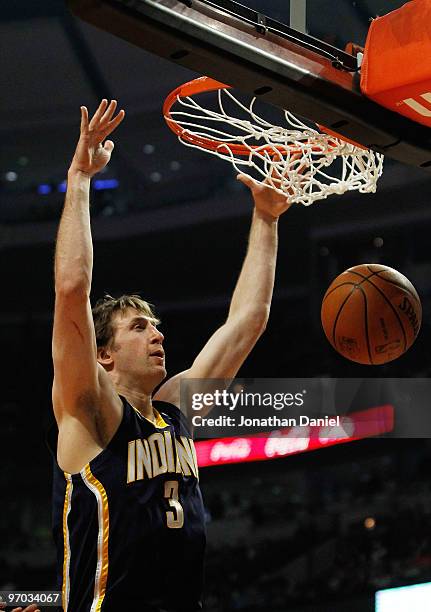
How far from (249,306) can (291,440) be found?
3.19 m

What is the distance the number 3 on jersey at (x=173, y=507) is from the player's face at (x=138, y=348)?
346mm

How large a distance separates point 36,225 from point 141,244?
69cm

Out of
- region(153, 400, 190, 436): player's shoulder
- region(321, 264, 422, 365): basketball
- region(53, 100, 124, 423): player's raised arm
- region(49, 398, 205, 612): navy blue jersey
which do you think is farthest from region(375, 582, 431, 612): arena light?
region(53, 100, 124, 423): player's raised arm

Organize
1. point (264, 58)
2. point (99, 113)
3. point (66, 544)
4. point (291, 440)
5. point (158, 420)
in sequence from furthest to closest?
point (291, 440), point (158, 420), point (66, 544), point (99, 113), point (264, 58)

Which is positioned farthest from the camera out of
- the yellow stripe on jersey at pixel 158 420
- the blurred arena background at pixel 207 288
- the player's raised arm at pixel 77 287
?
the blurred arena background at pixel 207 288

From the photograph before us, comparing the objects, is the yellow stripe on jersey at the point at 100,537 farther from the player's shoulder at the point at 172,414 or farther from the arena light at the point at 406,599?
the arena light at the point at 406,599

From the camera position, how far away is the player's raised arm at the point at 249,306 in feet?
10.3

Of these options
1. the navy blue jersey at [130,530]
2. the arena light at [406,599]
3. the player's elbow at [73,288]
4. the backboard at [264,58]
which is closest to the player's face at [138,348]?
the navy blue jersey at [130,530]

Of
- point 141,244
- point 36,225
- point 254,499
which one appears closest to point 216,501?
point 254,499

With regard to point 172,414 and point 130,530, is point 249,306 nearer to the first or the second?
point 172,414

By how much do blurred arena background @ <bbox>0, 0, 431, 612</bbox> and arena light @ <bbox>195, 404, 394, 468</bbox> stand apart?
85 mm

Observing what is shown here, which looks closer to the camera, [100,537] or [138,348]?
[100,537]

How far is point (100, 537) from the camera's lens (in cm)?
253

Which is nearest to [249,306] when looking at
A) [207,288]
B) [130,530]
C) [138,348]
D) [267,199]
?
[267,199]
